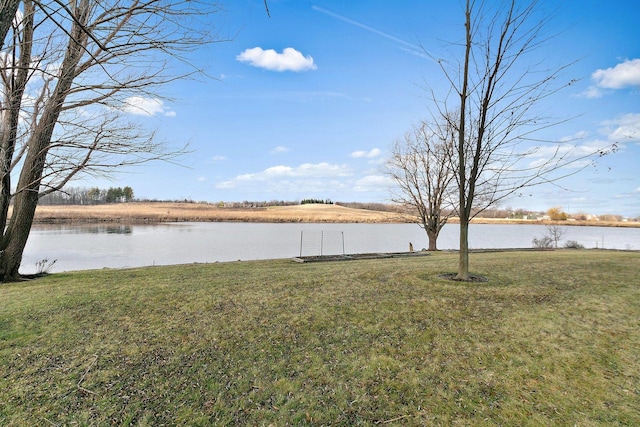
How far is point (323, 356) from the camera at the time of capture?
3645mm

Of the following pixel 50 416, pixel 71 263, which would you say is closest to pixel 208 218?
pixel 71 263

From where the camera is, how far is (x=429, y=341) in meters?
3.96

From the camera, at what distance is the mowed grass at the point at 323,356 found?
2.86 meters

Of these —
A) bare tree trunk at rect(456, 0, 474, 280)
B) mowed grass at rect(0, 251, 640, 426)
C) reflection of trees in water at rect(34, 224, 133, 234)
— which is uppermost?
bare tree trunk at rect(456, 0, 474, 280)

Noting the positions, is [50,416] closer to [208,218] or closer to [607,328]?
[607,328]

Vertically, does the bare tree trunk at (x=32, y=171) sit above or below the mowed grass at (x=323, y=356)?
above

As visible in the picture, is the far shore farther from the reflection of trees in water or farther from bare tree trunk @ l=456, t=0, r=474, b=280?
bare tree trunk @ l=456, t=0, r=474, b=280

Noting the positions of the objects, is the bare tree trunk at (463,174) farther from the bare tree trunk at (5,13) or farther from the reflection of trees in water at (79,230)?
the reflection of trees in water at (79,230)

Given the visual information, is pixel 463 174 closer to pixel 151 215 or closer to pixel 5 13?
pixel 5 13

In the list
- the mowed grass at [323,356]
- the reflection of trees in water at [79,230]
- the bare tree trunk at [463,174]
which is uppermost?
the bare tree trunk at [463,174]

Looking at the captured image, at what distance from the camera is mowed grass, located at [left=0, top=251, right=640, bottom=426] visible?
286cm

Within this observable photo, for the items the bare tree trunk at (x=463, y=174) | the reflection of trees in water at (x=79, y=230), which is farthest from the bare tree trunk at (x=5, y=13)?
the reflection of trees in water at (x=79, y=230)

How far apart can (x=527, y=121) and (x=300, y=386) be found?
6503 millimetres

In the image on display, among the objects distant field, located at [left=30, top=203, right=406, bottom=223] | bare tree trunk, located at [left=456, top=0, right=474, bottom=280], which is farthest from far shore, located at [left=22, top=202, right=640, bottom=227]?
bare tree trunk, located at [left=456, top=0, right=474, bottom=280]
